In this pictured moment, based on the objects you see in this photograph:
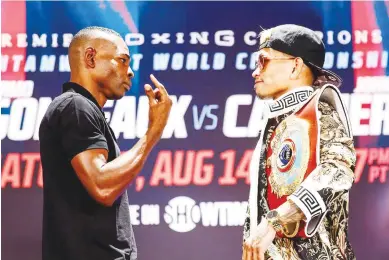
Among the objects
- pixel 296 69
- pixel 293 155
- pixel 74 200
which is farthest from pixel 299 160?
pixel 74 200

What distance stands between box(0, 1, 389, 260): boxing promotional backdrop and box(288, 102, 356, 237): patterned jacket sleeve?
2208mm

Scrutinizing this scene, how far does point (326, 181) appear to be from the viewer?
2145mm

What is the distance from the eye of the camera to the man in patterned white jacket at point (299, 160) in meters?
2.15

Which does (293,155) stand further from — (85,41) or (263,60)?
(85,41)

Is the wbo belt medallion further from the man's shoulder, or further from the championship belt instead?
the man's shoulder

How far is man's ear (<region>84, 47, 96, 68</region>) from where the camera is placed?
2354 mm

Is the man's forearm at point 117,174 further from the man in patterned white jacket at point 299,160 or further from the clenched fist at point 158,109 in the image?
the man in patterned white jacket at point 299,160

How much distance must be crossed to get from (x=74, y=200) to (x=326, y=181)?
764mm

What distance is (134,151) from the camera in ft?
7.05

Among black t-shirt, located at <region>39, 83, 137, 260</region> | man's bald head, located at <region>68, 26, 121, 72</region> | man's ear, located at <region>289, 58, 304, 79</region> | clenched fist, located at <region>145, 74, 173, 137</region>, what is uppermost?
man's bald head, located at <region>68, 26, 121, 72</region>

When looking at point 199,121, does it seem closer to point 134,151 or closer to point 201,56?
point 201,56

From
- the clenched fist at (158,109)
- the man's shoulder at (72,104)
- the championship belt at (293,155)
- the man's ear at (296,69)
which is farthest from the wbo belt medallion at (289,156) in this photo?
the man's shoulder at (72,104)

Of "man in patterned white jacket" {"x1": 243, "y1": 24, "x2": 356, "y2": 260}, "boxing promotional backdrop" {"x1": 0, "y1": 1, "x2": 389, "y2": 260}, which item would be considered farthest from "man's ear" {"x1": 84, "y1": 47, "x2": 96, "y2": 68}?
"boxing promotional backdrop" {"x1": 0, "y1": 1, "x2": 389, "y2": 260}

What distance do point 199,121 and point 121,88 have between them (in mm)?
2038
